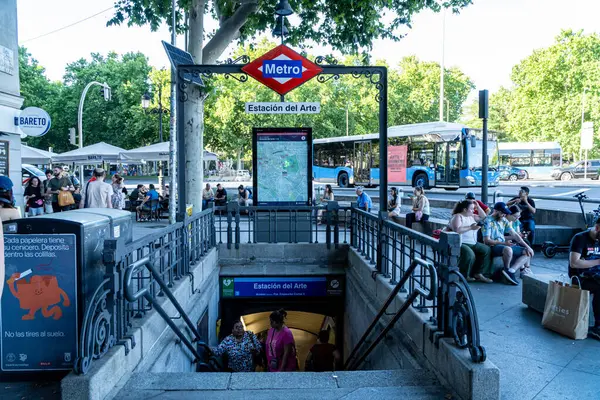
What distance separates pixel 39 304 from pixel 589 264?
5571 millimetres

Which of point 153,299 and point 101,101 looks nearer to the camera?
point 153,299

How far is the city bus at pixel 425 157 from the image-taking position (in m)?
25.7

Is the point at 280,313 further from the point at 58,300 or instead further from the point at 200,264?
the point at 58,300

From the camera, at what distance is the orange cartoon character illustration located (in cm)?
399

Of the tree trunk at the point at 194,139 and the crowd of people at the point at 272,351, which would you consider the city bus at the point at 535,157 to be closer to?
the tree trunk at the point at 194,139

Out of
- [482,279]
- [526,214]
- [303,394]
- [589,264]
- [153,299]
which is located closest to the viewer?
[303,394]

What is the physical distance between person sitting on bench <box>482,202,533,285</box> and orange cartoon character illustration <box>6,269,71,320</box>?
659cm

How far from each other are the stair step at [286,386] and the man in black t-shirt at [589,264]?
94.6 inches

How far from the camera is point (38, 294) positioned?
4.05 meters

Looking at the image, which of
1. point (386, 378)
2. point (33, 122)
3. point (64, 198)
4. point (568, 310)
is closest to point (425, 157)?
point (64, 198)

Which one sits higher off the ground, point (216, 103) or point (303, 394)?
point (216, 103)

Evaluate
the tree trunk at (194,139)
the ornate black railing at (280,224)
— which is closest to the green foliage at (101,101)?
the tree trunk at (194,139)

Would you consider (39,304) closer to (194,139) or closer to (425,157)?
(194,139)

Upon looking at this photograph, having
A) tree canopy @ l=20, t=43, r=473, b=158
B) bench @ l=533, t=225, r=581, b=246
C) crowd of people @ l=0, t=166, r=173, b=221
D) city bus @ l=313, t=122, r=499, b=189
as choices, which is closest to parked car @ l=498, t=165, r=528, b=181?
tree canopy @ l=20, t=43, r=473, b=158
